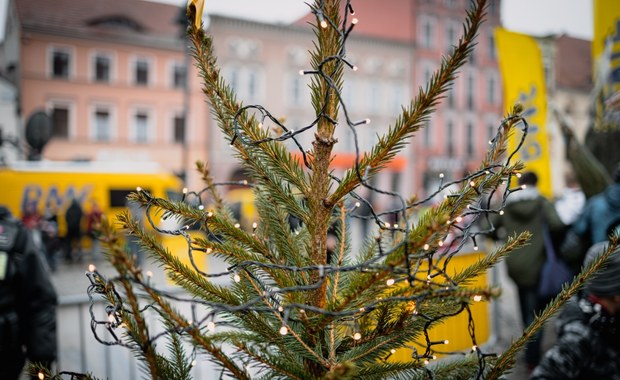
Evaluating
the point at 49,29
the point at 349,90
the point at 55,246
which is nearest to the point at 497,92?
the point at 349,90

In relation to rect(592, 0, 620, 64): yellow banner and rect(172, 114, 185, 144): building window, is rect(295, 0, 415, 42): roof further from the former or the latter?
rect(592, 0, 620, 64): yellow banner

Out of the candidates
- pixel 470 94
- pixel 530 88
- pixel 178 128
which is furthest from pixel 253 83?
pixel 530 88

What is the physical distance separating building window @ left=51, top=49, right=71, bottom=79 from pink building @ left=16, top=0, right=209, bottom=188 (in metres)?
0.05

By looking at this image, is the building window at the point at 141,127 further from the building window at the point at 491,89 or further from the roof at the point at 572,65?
the roof at the point at 572,65

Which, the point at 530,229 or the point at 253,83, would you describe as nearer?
the point at 530,229

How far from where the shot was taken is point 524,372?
3.95 m

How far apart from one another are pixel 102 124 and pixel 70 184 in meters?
15.3

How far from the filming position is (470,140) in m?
36.4

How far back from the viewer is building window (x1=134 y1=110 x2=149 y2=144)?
2747cm

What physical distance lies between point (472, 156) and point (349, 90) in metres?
11.5

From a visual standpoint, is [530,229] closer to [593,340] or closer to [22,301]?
[593,340]

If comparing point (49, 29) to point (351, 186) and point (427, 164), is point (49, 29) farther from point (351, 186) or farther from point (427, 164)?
point (351, 186)

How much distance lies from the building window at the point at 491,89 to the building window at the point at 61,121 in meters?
28.3

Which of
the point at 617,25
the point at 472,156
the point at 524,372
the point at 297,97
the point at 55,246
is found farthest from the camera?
the point at 472,156
